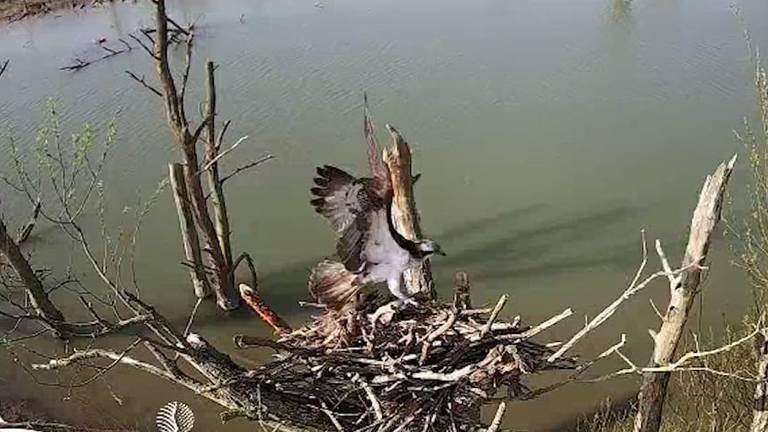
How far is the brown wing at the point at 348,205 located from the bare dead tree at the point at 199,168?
3.80 m

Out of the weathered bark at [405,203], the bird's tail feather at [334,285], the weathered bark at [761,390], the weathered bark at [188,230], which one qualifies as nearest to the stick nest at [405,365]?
the bird's tail feather at [334,285]

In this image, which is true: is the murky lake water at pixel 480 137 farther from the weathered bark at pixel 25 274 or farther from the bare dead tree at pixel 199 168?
the weathered bark at pixel 25 274

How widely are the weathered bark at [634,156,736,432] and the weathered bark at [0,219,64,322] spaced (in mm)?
4963

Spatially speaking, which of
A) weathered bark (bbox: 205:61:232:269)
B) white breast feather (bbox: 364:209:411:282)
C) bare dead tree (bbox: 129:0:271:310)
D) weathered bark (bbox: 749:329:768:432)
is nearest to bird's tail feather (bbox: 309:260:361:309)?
white breast feather (bbox: 364:209:411:282)

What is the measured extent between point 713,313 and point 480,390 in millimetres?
5292

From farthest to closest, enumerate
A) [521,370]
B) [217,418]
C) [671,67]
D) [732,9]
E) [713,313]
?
1. [732,9]
2. [671,67]
3. [713,313]
4. [217,418]
5. [521,370]

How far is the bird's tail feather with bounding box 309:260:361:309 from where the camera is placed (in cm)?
356

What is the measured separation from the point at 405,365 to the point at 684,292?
1.41 meters

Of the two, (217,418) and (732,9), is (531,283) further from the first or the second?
(732,9)

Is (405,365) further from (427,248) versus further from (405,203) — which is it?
(405,203)

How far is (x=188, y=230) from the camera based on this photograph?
7754 millimetres

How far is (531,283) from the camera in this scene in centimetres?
852

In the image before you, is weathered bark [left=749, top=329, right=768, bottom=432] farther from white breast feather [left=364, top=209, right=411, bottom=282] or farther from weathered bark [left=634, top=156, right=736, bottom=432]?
white breast feather [left=364, top=209, right=411, bottom=282]

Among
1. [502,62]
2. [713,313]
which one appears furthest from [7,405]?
[502,62]
